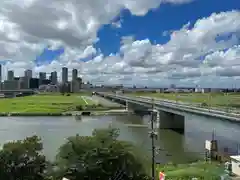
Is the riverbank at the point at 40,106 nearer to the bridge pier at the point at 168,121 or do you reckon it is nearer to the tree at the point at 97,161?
the bridge pier at the point at 168,121

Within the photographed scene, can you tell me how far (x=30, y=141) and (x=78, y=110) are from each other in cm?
9464

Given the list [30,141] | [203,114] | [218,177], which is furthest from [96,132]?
[203,114]

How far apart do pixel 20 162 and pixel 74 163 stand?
12.9 feet

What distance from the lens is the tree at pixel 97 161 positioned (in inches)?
1017

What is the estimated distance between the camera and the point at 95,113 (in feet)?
377

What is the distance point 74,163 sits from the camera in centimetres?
2595

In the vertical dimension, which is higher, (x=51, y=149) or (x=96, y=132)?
(x=96, y=132)

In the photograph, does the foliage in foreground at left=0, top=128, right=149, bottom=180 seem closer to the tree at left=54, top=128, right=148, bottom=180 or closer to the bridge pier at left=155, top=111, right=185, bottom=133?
the tree at left=54, top=128, right=148, bottom=180

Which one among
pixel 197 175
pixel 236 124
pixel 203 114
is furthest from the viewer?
pixel 203 114

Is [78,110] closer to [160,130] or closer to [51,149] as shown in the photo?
[160,130]

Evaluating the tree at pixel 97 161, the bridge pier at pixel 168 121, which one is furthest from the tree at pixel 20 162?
the bridge pier at pixel 168 121

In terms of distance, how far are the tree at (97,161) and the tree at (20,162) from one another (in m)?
1.69

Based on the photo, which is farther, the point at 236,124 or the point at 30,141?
the point at 236,124

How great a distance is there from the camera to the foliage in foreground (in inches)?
1010
